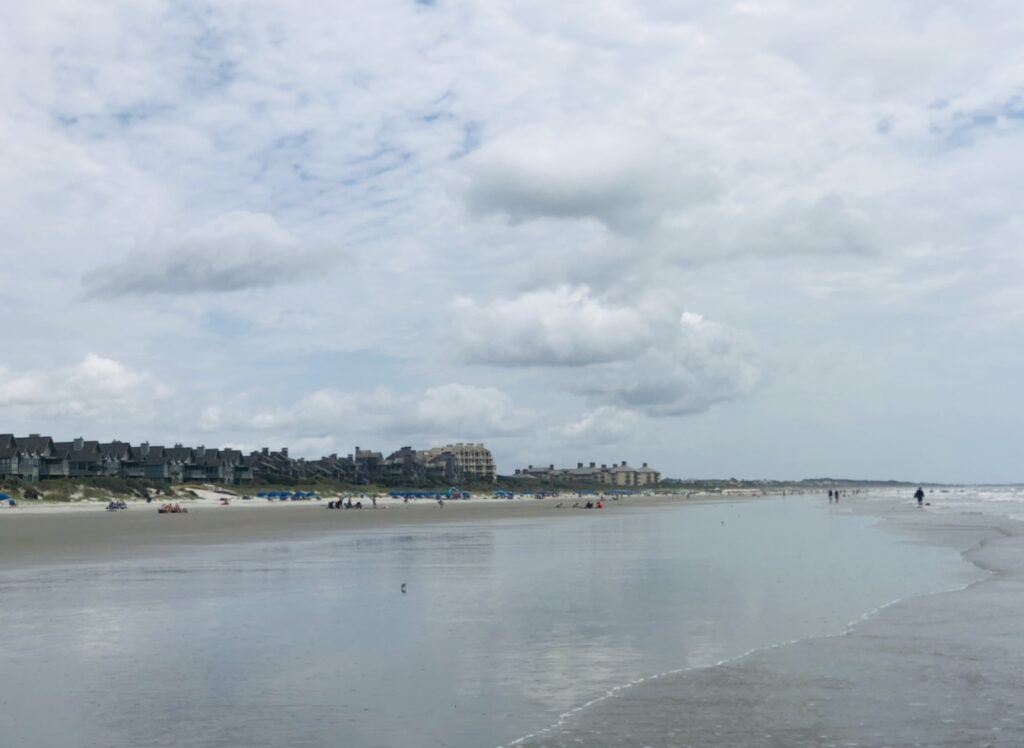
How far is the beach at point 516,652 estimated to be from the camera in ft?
35.6

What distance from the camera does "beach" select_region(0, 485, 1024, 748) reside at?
35.6ft

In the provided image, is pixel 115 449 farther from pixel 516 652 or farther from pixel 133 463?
pixel 516 652

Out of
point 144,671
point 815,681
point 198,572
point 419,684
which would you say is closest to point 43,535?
point 198,572

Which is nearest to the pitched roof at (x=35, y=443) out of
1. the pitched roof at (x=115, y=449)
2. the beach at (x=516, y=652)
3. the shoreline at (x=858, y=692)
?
the pitched roof at (x=115, y=449)

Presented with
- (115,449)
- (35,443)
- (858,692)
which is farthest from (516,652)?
(115,449)

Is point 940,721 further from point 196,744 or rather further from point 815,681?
point 196,744

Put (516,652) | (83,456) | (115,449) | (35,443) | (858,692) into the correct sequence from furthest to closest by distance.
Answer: (115,449) → (83,456) → (35,443) → (516,652) → (858,692)

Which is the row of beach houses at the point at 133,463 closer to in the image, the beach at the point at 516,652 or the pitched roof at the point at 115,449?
the pitched roof at the point at 115,449

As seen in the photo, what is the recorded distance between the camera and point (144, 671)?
1395 cm

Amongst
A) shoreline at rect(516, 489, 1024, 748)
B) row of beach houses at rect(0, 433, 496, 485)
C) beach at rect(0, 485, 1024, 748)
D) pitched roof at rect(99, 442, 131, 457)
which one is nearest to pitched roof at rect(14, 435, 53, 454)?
row of beach houses at rect(0, 433, 496, 485)

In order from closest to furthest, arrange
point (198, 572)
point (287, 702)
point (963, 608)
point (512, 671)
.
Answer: point (287, 702) < point (512, 671) < point (963, 608) < point (198, 572)

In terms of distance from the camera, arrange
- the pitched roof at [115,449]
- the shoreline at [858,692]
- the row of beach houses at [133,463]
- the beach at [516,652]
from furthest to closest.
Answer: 1. the pitched roof at [115,449]
2. the row of beach houses at [133,463]
3. the beach at [516,652]
4. the shoreline at [858,692]

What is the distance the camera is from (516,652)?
1514 centimetres

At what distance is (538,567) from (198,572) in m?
9.95
